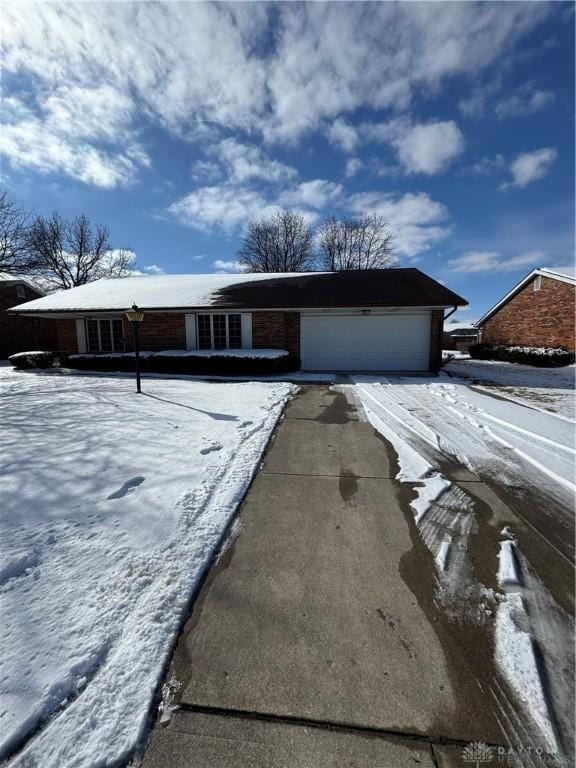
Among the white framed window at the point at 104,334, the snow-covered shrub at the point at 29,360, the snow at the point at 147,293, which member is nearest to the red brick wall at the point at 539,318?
the snow at the point at 147,293

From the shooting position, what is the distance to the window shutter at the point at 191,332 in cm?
1329

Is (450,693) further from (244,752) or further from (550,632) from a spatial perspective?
(244,752)

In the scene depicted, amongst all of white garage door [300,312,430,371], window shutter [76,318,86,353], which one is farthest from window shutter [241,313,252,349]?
window shutter [76,318,86,353]

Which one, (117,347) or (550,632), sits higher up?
(117,347)

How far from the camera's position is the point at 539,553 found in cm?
266

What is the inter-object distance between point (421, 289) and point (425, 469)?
429 inches

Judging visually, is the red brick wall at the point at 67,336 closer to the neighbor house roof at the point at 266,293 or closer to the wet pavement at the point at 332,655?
the neighbor house roof at the point at 266,293

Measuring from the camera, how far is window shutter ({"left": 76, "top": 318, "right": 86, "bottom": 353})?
14336 mm

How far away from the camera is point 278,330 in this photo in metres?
12.8

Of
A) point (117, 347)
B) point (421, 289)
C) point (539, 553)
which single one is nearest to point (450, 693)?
point (539, 553)

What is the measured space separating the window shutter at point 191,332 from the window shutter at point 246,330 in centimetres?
213

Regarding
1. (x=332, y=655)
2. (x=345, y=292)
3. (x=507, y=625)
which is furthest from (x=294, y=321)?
(x=332, y=655)

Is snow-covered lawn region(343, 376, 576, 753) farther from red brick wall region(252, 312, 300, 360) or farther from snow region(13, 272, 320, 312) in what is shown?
snow region(13, 272, 320, 312)

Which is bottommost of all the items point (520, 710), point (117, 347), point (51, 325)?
point (520, 710)
